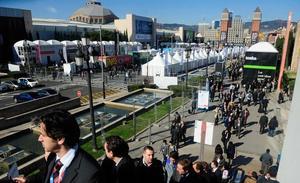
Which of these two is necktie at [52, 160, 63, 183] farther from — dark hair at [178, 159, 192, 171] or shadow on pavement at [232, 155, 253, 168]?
shadow on pavement at [232, 155, 253, 168]

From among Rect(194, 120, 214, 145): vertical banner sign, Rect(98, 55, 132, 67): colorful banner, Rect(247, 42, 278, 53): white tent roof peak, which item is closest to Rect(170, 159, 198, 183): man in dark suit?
Rect(194, 120, 214, 145): vertical banner sign

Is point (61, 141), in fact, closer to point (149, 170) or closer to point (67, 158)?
point (67, 158)

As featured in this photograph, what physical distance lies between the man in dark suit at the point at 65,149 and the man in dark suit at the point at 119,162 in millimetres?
947

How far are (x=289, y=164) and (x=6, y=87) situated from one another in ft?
108

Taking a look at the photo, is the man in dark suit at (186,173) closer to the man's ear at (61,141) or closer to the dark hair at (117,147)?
the dark hair at (117,147)

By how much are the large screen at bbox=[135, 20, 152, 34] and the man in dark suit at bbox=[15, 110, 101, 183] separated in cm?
9611

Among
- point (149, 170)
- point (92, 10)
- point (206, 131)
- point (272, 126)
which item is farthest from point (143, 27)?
point (149, 170)

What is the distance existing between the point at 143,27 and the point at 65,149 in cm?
10120

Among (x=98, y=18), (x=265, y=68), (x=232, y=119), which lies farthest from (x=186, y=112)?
(x=98, y=18)

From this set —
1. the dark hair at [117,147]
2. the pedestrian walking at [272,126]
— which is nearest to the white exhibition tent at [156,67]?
the pedestrian walking at [272,126]

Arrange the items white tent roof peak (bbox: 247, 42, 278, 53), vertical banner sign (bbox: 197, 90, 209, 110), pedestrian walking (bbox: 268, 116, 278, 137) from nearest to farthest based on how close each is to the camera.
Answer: pedestrian walking (bbox: 268, 116, 278, 137), vertical banner sign (bbox: 197, 90, 209, 110), white tent roof peak (bbox: 247, 42, 278, 53)

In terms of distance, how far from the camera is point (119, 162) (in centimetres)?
354

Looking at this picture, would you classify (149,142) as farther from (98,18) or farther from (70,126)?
(98,18)

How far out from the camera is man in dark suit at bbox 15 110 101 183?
2.22 meters
